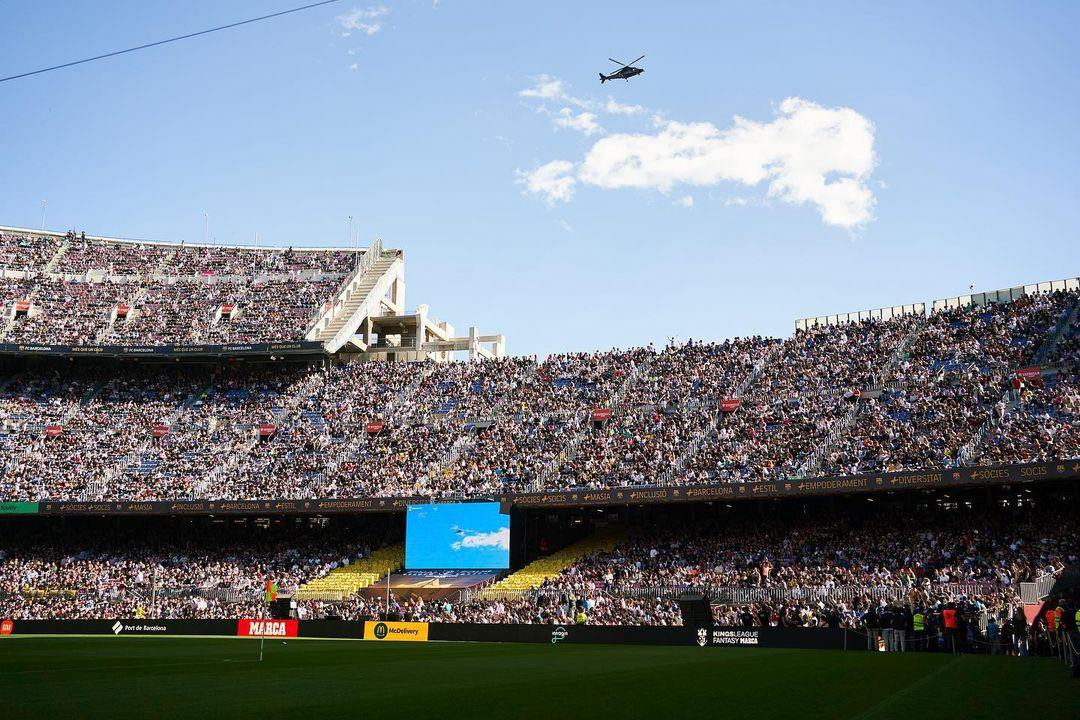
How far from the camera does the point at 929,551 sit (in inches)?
1565

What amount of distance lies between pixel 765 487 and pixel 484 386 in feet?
71.2

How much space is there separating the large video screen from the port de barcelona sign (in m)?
0.89

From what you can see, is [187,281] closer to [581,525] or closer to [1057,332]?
[581,525]

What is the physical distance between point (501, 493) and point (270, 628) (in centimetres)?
1571

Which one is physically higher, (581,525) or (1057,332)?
(1057,332)

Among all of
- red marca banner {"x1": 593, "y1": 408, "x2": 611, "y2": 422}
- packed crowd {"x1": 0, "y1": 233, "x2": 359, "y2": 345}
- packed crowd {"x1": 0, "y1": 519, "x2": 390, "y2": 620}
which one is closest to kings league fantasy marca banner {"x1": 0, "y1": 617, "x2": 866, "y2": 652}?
packed crowd {"x1": 0, "y1": 519, "x2": 390, "y2": 620}

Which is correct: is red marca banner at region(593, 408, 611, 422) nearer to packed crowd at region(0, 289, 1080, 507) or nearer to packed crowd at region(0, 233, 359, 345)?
packed crowd at region(0, 289, 1080, 507)

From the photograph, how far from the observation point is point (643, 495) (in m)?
45.9

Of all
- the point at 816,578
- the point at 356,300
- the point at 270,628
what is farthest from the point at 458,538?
the point at 356,300

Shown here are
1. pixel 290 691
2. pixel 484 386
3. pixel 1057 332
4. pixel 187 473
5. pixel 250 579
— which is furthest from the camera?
pixel 484 386

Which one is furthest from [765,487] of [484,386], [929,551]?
[484,386]

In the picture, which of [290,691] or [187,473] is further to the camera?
[187,473]

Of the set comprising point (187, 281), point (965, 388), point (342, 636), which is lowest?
point (342, 636)

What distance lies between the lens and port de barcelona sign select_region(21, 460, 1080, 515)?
38.6 metres
